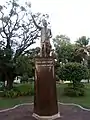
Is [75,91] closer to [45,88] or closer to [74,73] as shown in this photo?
[74,73]

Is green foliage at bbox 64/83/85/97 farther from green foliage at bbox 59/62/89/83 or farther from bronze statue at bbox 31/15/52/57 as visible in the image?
bronze statue at bbox 31/15/52/57

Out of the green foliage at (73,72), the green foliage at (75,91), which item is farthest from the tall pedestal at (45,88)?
the green foliage at (75,91)

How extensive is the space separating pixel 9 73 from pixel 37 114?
30.3 feet

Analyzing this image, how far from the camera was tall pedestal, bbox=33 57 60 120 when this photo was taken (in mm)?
9734

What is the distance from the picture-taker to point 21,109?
12031 millimetres

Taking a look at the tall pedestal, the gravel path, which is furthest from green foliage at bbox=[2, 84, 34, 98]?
the tall pedestal

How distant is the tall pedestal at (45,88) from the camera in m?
9.73

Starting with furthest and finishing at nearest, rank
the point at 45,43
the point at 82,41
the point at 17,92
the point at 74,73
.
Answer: the point at 82,41 < the point at 17,92 < the point at 74,73 < the point at 45,43

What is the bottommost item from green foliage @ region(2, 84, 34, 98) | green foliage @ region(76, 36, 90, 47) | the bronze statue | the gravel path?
the gravel path

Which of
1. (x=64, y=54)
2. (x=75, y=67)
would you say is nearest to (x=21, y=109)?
(x=75, y=67)

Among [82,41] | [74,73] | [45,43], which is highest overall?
[82,41]

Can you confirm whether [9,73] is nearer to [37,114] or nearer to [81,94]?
[81,94]

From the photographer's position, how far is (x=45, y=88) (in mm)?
9742

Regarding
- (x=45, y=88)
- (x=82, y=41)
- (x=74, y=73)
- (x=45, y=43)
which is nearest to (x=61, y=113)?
(x=45, y=88)
